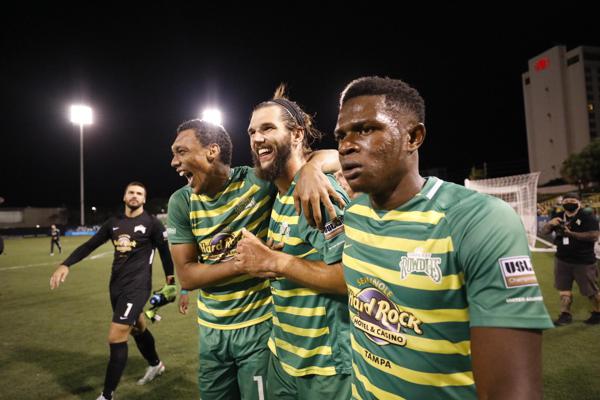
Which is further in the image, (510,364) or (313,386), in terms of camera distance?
(313,386)

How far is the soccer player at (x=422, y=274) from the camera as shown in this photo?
109 cm

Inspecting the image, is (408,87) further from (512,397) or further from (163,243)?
(163,243)

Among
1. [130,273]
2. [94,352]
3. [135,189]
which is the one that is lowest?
[94,352]

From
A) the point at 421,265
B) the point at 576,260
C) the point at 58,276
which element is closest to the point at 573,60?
the point at 576,260

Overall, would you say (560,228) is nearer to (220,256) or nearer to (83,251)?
(220,256)

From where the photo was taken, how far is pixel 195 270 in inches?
99.5

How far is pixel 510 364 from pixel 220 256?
1944 millimetres

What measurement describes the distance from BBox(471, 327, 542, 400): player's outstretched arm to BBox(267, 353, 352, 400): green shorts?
93 centimetres

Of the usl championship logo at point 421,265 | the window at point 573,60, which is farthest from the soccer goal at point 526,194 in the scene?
the window at point 573,60

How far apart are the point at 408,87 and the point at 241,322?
5.84 ft

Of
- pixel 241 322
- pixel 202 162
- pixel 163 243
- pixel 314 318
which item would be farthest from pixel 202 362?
pixel 163 243

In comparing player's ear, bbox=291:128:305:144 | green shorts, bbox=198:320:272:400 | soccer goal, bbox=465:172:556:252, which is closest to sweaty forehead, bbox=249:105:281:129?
player's ear, bbox=291:128:305:144

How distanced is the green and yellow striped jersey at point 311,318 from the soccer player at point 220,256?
471 millimetres

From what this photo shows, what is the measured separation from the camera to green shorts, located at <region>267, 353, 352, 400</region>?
192 centimetres
